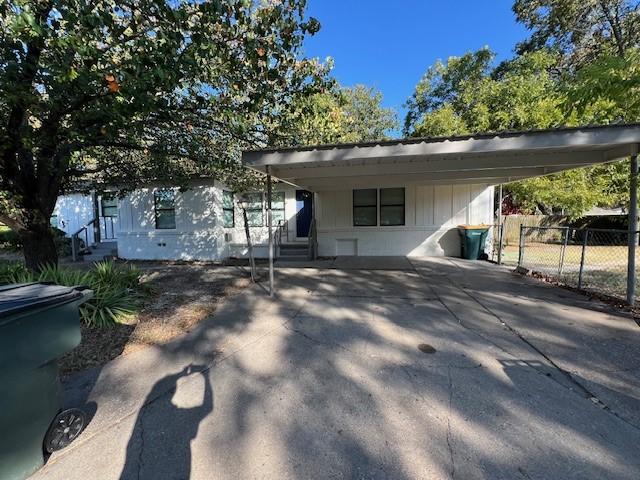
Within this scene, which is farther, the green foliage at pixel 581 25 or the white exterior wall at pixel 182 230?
the green foliage at pixel 581 25

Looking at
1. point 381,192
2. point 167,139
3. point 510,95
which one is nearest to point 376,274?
point 381,192

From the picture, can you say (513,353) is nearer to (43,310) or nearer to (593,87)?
(593,87)

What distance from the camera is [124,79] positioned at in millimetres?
Answer: 3277

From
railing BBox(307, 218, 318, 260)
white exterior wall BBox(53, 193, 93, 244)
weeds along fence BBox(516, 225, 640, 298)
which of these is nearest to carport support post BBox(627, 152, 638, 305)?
weeds along fence BBox(516, 225, 640, 298)

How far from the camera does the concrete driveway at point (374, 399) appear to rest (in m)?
1.89

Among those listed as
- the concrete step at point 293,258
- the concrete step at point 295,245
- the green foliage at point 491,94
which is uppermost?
the green foliage at point 491,94

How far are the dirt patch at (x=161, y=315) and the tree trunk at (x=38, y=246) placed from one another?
65.6 inches

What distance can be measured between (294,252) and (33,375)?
838cm

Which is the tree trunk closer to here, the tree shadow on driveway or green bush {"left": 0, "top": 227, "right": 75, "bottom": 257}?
the tree shadow on driveway

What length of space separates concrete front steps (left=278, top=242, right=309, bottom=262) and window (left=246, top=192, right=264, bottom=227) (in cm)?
175

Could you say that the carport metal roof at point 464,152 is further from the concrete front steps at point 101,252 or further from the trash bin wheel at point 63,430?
the concrete front steps at point 101,252

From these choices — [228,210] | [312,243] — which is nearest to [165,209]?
[228,210]

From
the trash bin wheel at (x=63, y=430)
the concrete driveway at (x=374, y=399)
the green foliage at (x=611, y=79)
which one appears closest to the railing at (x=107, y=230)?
the concrete driveway at (x=374, y=399)

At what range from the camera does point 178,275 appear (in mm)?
7426
